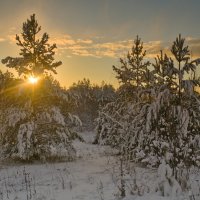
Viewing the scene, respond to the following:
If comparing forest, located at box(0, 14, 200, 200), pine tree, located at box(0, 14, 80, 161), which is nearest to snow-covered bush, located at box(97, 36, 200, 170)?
forest, located at box(0, 14, 200, 200)

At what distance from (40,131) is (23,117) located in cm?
132

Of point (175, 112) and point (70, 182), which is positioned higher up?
point (175, 112)

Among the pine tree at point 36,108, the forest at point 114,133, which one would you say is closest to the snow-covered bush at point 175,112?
the forest at point 114,133

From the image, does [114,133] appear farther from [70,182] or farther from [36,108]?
[70,182]

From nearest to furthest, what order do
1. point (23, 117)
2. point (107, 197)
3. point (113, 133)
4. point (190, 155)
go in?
point (107, 197), point (190, 155), point (23, 117), point (113, 133)

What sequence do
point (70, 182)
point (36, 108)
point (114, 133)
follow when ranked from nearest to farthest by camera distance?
point (70, 182) → point (36, 108) → point (114, 133)

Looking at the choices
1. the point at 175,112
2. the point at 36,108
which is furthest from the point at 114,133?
the point at 175,112

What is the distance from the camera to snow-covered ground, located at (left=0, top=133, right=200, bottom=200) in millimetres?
10703

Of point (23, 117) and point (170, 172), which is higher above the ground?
point (23, 117)

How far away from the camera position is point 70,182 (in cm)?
1228

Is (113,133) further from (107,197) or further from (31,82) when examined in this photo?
(107,197)

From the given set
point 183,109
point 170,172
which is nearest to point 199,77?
point 183,109

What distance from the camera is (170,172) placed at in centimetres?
1040

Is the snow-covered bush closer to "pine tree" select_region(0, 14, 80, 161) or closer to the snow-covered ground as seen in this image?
the snow-covered ground
